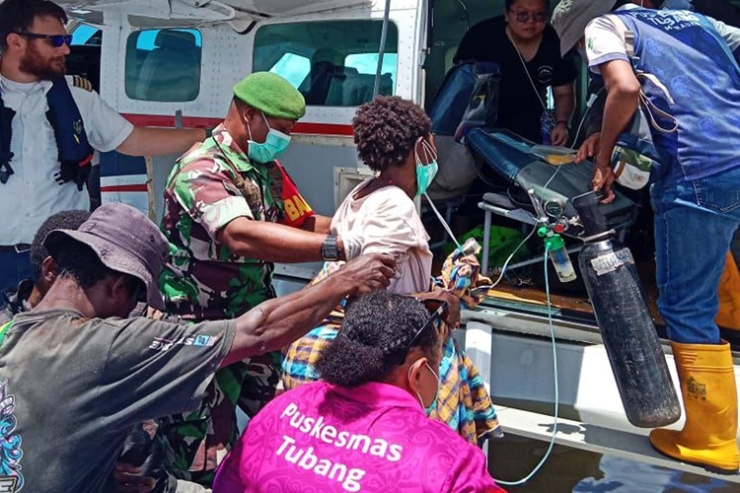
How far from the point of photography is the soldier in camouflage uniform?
8.71 ft

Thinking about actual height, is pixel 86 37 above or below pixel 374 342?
above

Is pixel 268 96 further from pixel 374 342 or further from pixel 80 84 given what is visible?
A: pixel 80 84

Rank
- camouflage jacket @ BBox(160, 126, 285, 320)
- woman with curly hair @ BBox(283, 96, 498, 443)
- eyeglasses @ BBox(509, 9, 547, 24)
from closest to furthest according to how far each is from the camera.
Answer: woman with curly hair @ BBox(283, 96, 498, 443) < camouflage jacket @ BBox(160, 126, 285, 320) < eyeglasses @ BBox(509, 9, 547, 24)

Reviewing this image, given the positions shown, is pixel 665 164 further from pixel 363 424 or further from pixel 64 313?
pixel 64 313

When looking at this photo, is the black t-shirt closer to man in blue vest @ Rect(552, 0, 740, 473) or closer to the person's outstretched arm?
man in blue vest @ Rect(552, 0, 740, 473)

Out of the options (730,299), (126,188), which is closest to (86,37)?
(126,188)

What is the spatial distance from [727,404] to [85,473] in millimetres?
2393

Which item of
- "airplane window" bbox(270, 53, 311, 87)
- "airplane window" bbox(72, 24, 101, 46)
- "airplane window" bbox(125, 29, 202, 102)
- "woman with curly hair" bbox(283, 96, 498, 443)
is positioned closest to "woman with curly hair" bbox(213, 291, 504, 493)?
"woman with curly hair" bbox(283, 96, 498, 443)

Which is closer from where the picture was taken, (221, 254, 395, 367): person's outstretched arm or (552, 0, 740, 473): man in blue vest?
(221, 254, 395, 367): person's outstretched arm

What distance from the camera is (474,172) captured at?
4.54 metres

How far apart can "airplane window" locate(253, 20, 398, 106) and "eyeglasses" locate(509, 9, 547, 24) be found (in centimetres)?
103

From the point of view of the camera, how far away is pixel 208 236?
2697mm

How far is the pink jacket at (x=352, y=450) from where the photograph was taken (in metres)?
1.62

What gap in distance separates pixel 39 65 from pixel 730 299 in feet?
11.7
